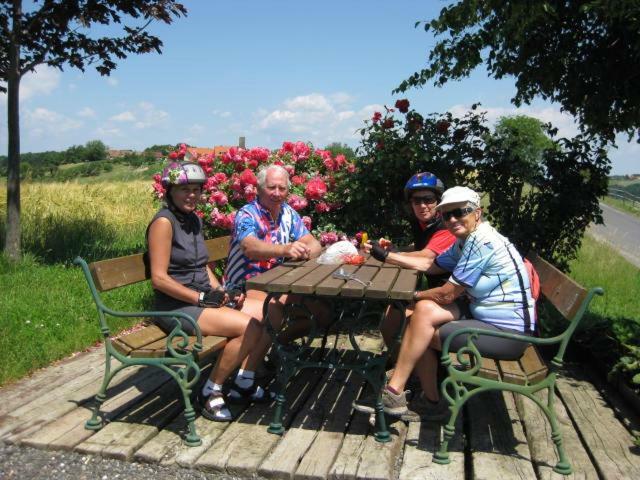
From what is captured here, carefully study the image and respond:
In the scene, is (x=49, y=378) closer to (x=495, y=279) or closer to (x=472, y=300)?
(x=472, y=300)

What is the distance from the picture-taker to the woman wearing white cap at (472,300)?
10.8 ft

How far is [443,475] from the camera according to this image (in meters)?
3.02

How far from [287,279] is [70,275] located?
15.5 feet

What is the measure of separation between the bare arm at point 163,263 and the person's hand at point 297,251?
70 centimetres

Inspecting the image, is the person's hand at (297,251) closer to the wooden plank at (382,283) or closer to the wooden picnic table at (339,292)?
the wooden picnic table at (339,292)

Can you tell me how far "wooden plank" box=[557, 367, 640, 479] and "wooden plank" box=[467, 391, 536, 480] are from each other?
0.35 m

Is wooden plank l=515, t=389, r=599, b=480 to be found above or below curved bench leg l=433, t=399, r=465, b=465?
below

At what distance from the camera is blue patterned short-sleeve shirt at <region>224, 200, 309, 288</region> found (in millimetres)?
4148

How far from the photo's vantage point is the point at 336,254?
4180 mm

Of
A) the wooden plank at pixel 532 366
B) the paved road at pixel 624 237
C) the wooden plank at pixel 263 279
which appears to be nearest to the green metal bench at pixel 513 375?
the wooden plank at pixel 532 366

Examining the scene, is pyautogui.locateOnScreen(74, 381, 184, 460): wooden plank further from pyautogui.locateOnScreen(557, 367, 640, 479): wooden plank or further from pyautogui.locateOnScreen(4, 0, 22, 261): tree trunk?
pyautogui.locateOnScreen(4, 0, 22, 261): tree trunk

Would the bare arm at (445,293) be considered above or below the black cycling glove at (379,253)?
below

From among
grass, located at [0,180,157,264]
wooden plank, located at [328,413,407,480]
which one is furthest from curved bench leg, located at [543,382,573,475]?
grass, located at [0,180,157,264]

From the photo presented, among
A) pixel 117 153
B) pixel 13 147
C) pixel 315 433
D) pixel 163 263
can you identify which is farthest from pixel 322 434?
pixel 117 153
